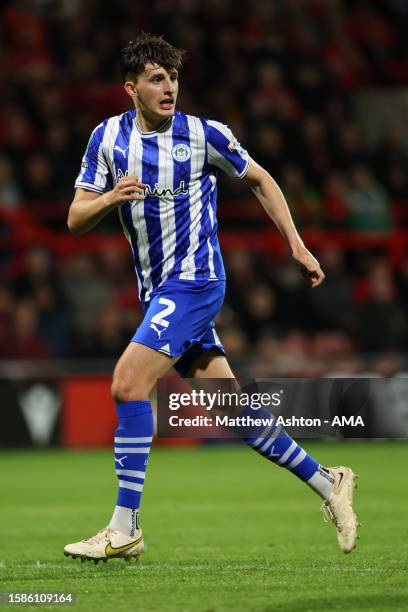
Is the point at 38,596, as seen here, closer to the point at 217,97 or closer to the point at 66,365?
the point at 66,365

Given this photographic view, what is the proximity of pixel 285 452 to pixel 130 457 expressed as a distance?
0.67m

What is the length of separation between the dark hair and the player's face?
3 cm

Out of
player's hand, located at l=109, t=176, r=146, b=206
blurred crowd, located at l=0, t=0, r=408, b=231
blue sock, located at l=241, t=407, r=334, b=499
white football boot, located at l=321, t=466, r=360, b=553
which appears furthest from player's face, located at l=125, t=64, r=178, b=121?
blurred crowd, located at l=0, t=0, r=408, b=231

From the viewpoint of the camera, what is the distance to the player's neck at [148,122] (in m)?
5.36

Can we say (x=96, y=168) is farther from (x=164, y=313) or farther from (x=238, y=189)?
(x=238, y=189)

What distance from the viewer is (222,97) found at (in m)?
15.0

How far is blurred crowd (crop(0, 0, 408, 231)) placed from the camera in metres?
13.9

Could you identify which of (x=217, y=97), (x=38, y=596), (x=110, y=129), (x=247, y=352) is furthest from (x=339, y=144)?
(x=38, y=596)

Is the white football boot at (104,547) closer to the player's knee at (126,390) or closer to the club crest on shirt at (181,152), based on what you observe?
the player's knee at (126,390)

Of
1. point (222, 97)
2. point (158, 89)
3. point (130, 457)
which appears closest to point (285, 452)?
point (130, 457)

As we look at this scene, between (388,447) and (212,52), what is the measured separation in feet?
19.7

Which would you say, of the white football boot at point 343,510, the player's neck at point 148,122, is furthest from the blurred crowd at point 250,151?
the player's neck at point 148,122

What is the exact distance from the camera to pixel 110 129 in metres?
5.40

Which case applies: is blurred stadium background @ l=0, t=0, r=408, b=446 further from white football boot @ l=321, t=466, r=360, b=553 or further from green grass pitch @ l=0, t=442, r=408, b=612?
white football boot @ l=321, t=466, r=360, b=553
